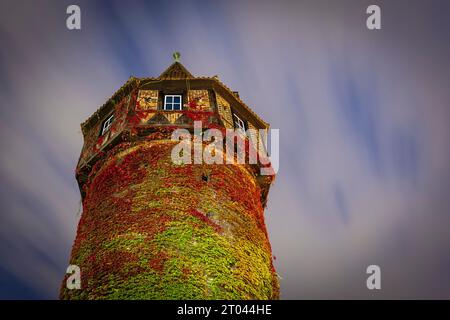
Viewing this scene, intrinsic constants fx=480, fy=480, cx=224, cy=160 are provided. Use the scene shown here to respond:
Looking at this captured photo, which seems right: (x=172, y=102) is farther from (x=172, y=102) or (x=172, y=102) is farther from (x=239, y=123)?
(x=239, y=123)

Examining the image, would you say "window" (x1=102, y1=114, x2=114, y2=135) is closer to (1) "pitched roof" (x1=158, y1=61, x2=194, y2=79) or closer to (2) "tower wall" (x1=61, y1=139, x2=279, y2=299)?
(2) "tower wall" (x1=61, y1=139, x2=279, y2=299)

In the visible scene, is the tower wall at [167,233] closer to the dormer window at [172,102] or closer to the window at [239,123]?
the dormer window at [172,102]

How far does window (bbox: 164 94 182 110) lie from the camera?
1736cm

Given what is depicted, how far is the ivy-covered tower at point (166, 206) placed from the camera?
11820 millimetres

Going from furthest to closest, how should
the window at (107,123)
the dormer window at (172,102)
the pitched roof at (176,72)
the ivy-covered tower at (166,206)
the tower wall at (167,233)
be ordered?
the pitched roof at (176,72), the window at (107,123), the dormer window at (172,102), the ivy-covered tower at (166,206), the tower wall at (167,233)

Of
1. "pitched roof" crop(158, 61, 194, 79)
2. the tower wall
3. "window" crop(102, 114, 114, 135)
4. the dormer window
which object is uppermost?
"pitched roof" crop(158, 61, 194, 79)

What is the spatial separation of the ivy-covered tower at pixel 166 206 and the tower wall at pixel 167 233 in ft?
0.10

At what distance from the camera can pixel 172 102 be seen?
57.8 feet

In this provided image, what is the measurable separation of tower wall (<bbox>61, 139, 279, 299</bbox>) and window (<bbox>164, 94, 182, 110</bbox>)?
2.13 meters

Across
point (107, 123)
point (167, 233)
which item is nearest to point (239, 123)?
point (107, 123)

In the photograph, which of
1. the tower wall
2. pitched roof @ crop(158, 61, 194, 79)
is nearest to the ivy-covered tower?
the tower wall

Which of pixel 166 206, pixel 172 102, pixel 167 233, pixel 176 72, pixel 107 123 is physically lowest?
pixel 167 233

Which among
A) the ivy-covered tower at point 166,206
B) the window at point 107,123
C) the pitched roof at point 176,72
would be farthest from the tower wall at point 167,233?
the pitched roof at point 176,72
